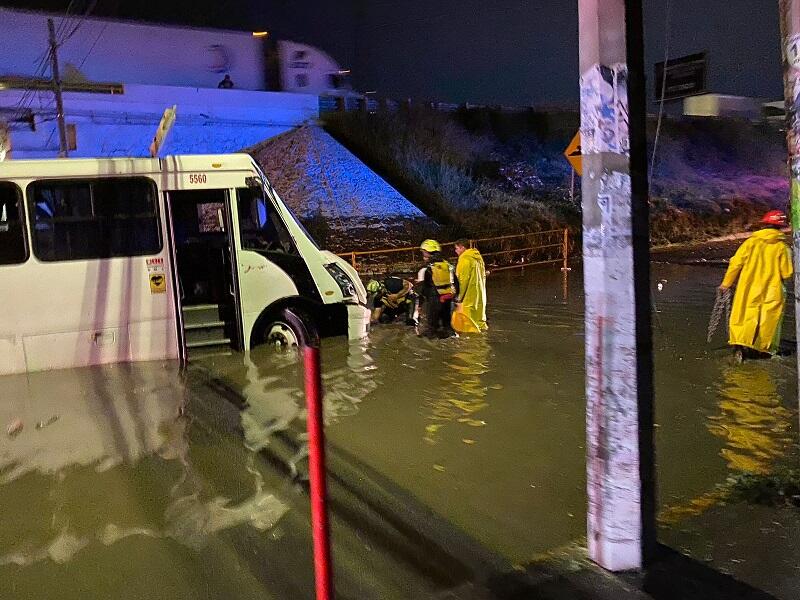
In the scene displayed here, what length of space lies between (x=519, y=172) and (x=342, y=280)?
25679 millimetres

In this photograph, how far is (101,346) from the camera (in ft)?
28.7

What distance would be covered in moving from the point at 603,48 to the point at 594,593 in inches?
102

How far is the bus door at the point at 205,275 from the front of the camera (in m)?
9.30

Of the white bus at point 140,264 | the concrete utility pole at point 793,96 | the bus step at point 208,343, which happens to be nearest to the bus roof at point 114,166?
the white bus at point 140,264

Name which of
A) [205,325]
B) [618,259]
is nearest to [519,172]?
[205,325]

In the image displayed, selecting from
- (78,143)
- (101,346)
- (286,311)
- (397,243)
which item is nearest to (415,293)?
(286,311)

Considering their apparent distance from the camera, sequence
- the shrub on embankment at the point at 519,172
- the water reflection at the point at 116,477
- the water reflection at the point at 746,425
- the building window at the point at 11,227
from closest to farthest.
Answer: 1. the water reflection at the point at 116,477
2. the water reflection at the point at 746,425
3. the building window at the point at 11,227
4. the shrub on embankment at the point at 519,172

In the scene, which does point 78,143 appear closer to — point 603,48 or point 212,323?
point 212,323

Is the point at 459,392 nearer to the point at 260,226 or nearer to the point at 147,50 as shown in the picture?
the point at 260,226

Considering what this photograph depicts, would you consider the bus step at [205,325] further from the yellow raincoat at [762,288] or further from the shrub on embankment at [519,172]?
the shrub on embankment at [519,172]

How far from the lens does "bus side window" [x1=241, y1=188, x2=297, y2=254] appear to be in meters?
9.28

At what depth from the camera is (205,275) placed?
10.0 meters

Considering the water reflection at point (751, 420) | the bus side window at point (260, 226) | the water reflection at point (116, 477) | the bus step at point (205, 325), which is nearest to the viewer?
the water reflection at point (116, 477)

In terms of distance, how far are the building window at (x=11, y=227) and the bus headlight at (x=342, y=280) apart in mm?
4014
